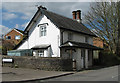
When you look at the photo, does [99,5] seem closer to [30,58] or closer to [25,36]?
[25,36]

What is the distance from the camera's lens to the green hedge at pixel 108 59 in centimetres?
2806

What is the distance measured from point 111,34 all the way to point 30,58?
64.3 feet

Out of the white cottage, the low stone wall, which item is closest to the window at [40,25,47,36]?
the white cottage

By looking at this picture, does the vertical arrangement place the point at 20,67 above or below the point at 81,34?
below

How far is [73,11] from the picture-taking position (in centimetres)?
3195

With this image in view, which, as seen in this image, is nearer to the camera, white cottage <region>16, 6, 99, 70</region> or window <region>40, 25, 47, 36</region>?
white cottage <region>16, 6, 99, 70</region>

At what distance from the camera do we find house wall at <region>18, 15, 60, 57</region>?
20.2 meters

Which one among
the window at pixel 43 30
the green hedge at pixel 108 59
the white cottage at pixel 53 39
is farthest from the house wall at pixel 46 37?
the green hedge at pixel 108 59

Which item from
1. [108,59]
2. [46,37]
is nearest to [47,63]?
Result: [46,37]

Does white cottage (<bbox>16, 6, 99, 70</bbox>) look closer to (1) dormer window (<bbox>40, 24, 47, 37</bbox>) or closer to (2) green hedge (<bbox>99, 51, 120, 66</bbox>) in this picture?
(1) dormer window (<bbox>40, 24, 47, 37</bbox>)

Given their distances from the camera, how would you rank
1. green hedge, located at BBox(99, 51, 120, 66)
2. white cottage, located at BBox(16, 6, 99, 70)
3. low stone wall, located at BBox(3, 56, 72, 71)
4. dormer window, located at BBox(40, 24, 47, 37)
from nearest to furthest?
A: 1. low stone wall, located at BBox(3, 56, 72, 71)
2. white cottage, located at BBox(16, 6, 99, 70)
3. dormer window, located at BBox(40, 24, 47, 37)
4. green hedge, located at BBox(99, 51, 120, 66)

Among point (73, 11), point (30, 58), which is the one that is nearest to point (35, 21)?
point (30, 58)

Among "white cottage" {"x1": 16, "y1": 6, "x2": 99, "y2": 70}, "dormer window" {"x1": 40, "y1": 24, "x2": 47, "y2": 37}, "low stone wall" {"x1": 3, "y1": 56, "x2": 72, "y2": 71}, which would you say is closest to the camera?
"low stone wall" {"x1": 3, "y1": 56, "x2": 72, "y2": 71}

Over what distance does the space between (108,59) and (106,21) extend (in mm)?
7707
